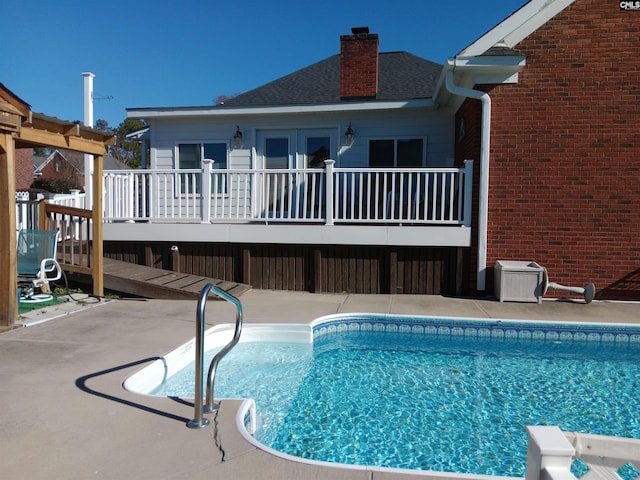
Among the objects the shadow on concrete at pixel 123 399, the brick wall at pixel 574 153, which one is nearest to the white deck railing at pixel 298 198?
the brick wall at pixel 574 153

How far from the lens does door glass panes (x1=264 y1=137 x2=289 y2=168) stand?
1080cm

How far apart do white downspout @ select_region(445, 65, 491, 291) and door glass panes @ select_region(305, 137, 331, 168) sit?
11.5ft

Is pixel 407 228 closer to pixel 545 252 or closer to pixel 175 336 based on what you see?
pixel 545 252

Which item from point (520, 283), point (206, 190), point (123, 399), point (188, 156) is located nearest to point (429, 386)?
point (123, 399)

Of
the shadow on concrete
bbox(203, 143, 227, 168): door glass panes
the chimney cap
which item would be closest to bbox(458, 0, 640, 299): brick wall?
the chimney cap

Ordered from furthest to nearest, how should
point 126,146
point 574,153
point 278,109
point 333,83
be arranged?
point 126,146 → point 333,83 → point 278,109 → point 574,153

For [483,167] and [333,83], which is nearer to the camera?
[483,167]

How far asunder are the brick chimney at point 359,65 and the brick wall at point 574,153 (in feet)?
12.7

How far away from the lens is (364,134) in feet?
33.9

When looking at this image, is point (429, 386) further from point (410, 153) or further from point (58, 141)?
point (410, 153)

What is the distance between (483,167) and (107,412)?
666 cm

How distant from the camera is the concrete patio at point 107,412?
2496 mm

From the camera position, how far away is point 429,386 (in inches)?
187

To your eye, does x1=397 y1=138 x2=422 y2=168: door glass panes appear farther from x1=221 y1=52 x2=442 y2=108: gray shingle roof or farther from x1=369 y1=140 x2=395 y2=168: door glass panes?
x1=221 y1=52 x2=442 y2=108: gray shingle roof
